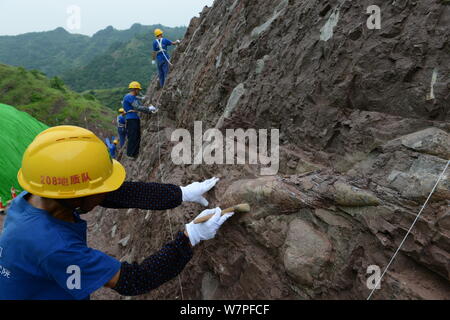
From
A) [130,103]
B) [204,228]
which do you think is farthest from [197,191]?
[130,103]

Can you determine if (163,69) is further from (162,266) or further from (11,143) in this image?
(162,266)

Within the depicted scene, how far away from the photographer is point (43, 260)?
226 centimetres

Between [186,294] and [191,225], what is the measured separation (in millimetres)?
1354

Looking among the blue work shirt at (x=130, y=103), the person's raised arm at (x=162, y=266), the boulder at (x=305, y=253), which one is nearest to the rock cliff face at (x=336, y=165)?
the boulder at (x=305, y=253)

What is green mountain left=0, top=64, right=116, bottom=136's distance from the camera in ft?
87.4

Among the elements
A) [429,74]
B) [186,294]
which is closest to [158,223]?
[186,294]

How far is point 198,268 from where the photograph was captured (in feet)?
12.6

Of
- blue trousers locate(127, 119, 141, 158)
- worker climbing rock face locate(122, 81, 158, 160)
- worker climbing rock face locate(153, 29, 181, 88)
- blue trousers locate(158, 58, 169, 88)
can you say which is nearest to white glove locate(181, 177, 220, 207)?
worker climbing rock face locate(122, 81, 158, 160)

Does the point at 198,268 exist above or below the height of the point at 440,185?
below

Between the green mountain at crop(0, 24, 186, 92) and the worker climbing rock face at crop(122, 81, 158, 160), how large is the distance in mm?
72920

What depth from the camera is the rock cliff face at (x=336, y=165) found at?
8.04 ft

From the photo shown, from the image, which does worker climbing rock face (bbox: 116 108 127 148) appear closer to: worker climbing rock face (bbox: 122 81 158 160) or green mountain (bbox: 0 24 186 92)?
worker climbing rock face (bbox: 122 81 158 160)
